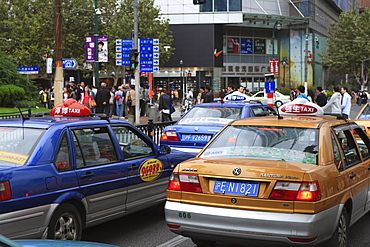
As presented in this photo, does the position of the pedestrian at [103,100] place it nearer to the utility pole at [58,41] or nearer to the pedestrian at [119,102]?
the pedestrian at [119,102]

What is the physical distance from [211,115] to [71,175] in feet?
21.8

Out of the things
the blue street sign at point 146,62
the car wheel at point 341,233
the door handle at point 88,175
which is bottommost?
the car wheel at point 341,233

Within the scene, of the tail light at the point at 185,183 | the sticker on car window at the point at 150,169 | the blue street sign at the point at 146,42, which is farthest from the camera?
the blue street sign at the point at 146,42

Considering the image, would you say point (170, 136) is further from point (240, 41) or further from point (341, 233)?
point (240, 41)

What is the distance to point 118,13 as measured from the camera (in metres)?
53.8

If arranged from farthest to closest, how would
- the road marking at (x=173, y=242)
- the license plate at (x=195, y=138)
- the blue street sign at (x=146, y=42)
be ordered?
the blue street sign at (x=146, y=42) < the license plate at (x=195, y=138) < the road marking at (x=173, y=242)

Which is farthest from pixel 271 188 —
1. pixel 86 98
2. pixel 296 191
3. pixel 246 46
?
pixel 246 46

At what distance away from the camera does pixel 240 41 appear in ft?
227

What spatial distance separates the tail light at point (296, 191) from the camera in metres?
4.89

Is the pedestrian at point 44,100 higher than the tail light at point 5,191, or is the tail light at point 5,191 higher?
the pedestrian at point 44,100

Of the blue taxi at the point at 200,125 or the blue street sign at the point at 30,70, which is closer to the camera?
the blue taxi at the point at 200,125

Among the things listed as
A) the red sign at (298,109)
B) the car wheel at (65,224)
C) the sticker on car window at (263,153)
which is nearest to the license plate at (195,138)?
the red sign at (298,109)

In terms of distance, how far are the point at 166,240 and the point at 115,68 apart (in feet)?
175

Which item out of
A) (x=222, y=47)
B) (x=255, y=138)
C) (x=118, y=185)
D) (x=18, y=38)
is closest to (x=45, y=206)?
(x=118, y=185)
